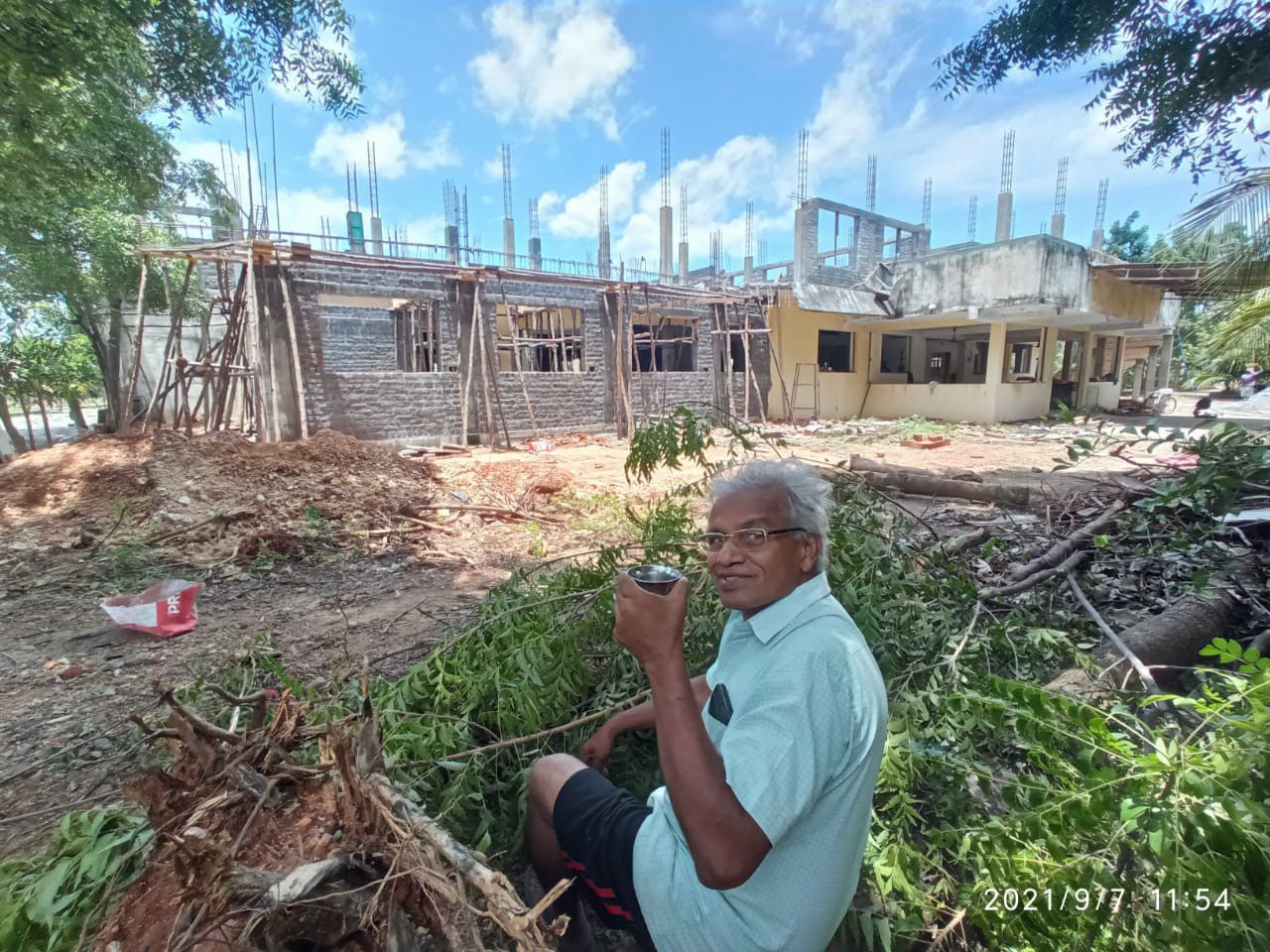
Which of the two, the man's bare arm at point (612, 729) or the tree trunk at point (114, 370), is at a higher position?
the tree trunk at point (114, 370)

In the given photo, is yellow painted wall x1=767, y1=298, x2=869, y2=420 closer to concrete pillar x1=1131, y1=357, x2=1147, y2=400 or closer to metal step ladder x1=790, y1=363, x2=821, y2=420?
metal step ladder x1=790, y1=363, x2=821, y2=420

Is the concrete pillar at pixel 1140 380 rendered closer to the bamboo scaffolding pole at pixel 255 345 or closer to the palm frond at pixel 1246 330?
the palm frond at pixel 1246 330

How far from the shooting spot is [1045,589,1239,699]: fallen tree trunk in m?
2.27

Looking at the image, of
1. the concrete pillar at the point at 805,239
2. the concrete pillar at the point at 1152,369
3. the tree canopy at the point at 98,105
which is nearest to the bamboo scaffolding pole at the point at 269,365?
the tree canopy at the point at 98,105

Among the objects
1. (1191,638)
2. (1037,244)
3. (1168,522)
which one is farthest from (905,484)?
(1037,244)

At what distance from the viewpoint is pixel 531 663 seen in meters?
1.92

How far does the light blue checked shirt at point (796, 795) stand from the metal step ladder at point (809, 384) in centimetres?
1621

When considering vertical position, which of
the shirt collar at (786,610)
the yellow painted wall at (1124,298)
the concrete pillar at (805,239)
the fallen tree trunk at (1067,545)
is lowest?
the fallen tree trunk at (1067,545)

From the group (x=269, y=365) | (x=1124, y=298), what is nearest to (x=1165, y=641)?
(x=269, y=365)

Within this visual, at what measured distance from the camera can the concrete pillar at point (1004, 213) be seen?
2892cm

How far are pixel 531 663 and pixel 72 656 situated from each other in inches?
133

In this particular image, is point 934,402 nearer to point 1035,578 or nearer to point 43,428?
point 1035,578

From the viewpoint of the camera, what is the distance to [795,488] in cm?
142
